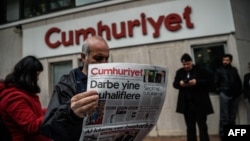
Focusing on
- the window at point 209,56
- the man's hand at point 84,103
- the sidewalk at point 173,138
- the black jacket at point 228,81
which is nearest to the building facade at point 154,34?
the window at point 209,56

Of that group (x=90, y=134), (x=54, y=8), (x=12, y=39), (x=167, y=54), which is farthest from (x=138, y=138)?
(x=12, y=39)

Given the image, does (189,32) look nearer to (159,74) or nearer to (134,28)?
(134,28)

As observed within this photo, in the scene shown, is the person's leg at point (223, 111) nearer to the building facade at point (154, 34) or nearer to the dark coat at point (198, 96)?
the building facade at point (154, 34)

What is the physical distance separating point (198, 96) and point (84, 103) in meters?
4.39

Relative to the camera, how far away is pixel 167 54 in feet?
23.9

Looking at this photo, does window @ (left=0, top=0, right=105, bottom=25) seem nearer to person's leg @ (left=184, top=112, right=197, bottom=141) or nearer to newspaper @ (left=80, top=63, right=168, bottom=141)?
person's leg @ (left=184, top=112, right=197, bottom=141)

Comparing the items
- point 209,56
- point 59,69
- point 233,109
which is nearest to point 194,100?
point 233,109

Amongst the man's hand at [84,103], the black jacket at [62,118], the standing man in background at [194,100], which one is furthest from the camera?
the standing man in background at [194,100]

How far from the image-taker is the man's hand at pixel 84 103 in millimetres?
1218

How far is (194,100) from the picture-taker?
5.31 m

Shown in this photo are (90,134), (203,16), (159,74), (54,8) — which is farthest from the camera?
(54,8)

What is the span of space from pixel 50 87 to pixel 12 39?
2324 mm

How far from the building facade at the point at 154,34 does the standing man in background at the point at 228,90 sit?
0.40 m

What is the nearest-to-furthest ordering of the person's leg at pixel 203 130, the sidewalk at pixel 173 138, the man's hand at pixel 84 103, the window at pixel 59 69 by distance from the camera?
the man's hand at pixel 84 103, the person's leg at pixel 203 130, the sidewalk at pixel 173 138, the window at pixel 59 69
